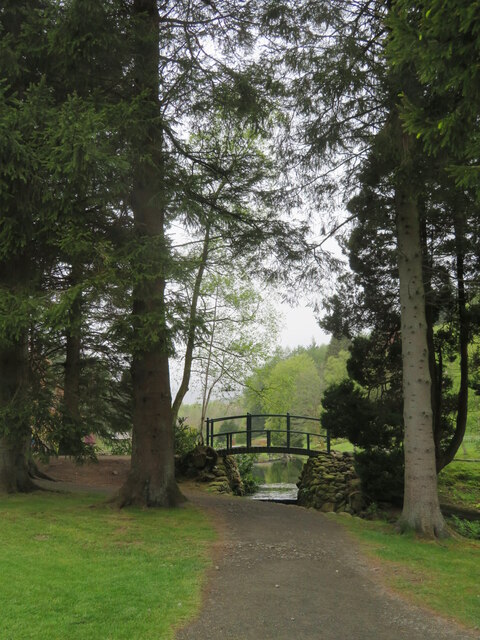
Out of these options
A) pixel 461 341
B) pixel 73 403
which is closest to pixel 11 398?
pixel 73 403

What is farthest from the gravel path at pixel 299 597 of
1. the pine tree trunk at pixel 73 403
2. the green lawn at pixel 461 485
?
the green lawn at pixel 461 485

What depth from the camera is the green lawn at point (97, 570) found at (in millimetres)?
3889

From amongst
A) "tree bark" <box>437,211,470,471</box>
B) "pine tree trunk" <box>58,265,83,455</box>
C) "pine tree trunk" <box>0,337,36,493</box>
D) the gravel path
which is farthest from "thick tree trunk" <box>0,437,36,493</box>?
"tree bark" <box>437,211,470,471</box>

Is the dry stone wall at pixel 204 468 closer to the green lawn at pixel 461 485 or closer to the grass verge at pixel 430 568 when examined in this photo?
the green lawn at pixel 461 485

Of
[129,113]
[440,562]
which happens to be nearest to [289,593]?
[440,562]

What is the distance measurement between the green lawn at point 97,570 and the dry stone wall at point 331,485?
545 cm

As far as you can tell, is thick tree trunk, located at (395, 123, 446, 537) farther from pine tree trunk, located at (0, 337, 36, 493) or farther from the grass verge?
pine tree trunk, located at (0, 337, 36, 493)

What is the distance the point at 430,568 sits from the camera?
5.79 meters

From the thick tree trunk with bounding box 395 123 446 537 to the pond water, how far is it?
8.98 metres

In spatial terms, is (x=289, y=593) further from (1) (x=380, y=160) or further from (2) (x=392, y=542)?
(1) (x=380, y=160)

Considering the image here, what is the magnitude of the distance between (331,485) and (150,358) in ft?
25.9

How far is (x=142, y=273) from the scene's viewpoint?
7.11 meters

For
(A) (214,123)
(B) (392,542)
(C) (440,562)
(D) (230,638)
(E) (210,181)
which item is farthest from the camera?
(A) (214,123)

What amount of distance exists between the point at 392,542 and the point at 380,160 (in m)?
5.61
